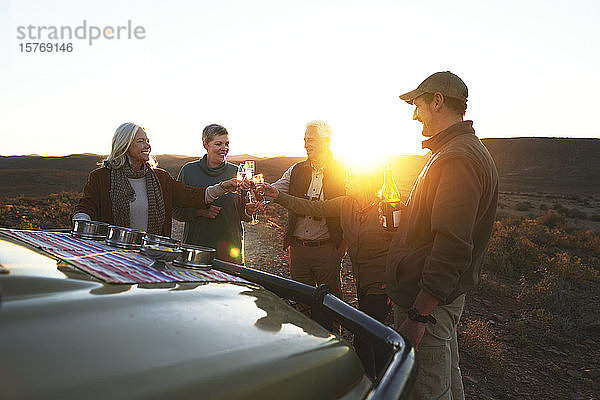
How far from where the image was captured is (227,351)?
3.27 feet

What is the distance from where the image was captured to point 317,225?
4164mm

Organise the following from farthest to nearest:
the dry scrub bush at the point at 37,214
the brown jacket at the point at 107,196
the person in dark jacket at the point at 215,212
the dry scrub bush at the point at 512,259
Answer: the dry scrub bush at the point at 37,214
the dry scrub bush at the point at 512,259
the person in dark jacket at the point at 215,212
the brown jacket at the point at 107,196

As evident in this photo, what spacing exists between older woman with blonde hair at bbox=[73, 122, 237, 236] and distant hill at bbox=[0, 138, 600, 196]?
51208 millimetres

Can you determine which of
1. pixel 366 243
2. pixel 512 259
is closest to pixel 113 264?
pixel 366 243

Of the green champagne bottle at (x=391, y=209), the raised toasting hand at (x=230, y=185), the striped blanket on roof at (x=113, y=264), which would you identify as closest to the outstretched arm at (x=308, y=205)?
the raised toasting hand at (x=230, y=185)

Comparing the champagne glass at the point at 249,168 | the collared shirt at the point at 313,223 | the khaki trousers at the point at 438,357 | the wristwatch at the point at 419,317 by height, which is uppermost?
the champagne glass at the point at 249,168

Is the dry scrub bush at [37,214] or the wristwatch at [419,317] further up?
the wristwatch at [419,317]

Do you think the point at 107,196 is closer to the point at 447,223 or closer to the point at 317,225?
the point at 317,225

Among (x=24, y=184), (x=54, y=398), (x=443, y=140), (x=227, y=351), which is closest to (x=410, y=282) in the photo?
(x=443, y=140)

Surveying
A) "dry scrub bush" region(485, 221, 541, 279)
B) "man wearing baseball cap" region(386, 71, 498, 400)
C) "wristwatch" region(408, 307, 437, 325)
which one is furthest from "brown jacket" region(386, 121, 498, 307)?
"dry scrub bush" region(485, 221, 541, 279)

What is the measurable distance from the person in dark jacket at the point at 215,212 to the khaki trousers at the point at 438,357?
248 centimetres

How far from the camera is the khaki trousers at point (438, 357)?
2.32 meters

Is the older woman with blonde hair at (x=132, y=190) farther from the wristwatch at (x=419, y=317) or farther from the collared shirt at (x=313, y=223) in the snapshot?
the wristwatch at (x=419, y=317)

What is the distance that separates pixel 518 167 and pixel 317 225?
9202 centimetres
